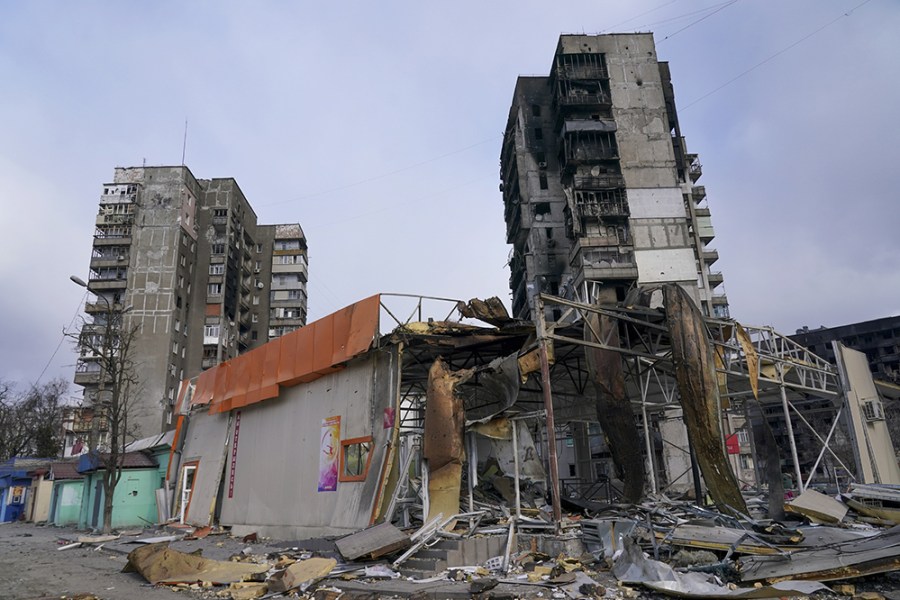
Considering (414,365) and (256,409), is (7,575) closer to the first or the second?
(256,409)

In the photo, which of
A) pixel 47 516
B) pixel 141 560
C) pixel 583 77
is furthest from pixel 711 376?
pixel 583 77

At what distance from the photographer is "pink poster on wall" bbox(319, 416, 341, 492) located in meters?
15.1

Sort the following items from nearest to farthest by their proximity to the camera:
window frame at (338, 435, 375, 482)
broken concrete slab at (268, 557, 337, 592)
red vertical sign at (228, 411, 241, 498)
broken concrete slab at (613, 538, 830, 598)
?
broken concrete slab at (613, 538, 830, 598), broken concrete slab at (268, 557, 337, 592), window frame at (338, 435, 375, 482), red vertical sign at (228, 411, 241, 498)

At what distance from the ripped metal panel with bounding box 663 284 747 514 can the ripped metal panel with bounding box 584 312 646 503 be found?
146 centimetres

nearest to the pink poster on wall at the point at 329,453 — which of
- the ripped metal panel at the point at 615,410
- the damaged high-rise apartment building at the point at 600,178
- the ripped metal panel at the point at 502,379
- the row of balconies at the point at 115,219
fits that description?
the ripped metal panel at the point at 502,379

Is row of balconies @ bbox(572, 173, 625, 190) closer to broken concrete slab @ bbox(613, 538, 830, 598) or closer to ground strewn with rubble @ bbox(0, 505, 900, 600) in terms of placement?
ground strewn with rubble @ bbox(0, 505, 900, 600)

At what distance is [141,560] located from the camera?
35.3ft

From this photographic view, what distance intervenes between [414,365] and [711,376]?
8025mm

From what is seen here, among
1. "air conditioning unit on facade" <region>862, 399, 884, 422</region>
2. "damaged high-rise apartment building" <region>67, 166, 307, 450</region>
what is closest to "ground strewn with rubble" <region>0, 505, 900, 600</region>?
"air conditioning unit on facade" <region>862, 399, 884, 422</region>

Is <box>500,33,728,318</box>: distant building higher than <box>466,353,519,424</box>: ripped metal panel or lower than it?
higher

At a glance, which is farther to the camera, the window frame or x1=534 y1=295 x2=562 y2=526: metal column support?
the window frame

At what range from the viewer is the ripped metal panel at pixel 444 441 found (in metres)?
12.5

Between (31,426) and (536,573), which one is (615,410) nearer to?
(536,573)

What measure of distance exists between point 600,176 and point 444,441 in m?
34.7
